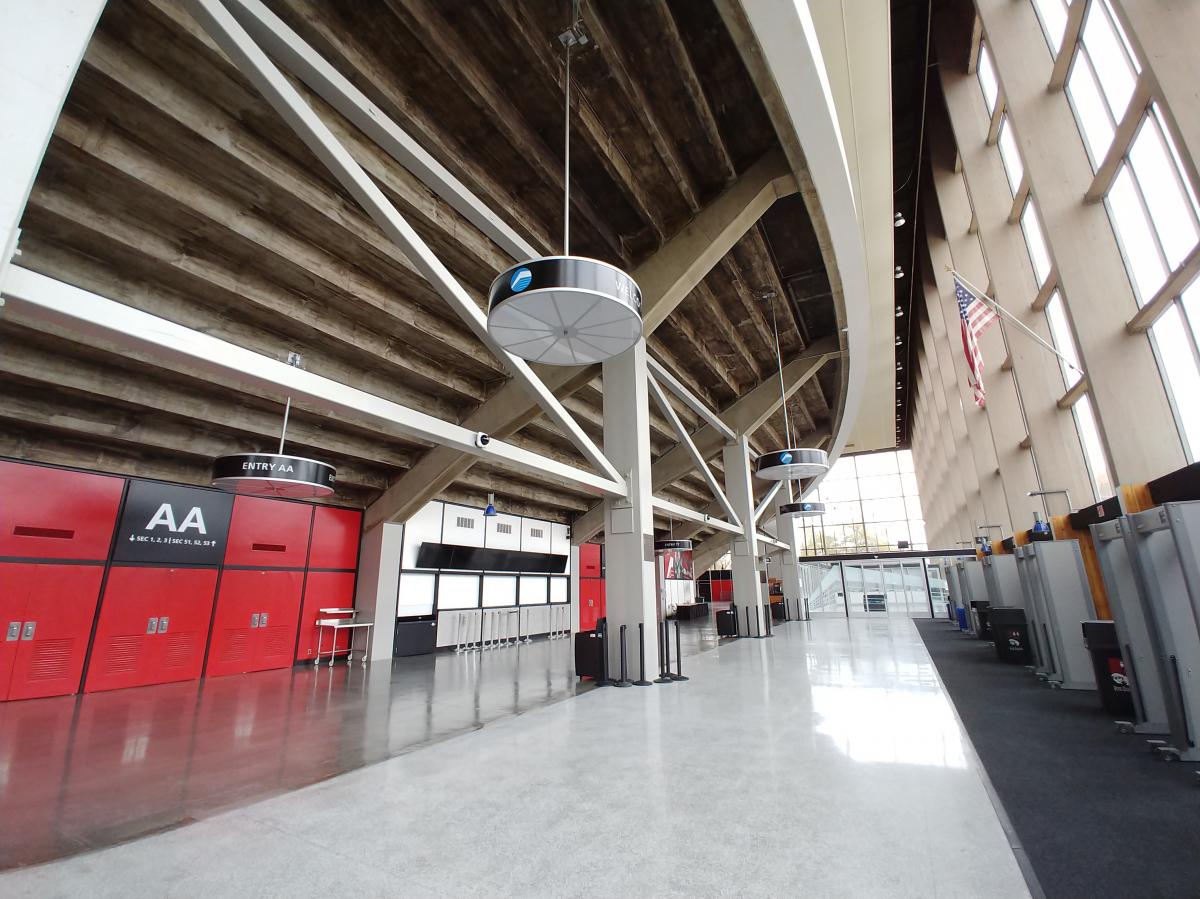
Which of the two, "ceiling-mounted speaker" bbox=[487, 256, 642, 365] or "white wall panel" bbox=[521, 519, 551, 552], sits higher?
"ceiling-mounted speaker" bbox=[487, 256, 642, 365]

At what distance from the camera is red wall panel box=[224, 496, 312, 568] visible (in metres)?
11.9

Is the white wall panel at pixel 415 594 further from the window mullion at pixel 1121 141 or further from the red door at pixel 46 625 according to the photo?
the window mullion at pixel 1121 141

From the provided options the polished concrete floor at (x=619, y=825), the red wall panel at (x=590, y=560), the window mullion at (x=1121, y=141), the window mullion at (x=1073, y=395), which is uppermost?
the window mullion at (x=1121, y=141)

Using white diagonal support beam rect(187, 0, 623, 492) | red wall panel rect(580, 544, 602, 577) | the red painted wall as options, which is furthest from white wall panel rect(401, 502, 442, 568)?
white diagonal support beam rect(187, 0, 623, 492)

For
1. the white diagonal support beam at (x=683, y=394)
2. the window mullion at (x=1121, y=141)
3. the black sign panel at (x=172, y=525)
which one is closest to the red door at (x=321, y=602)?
the black sign panel at (x=172, y=525)

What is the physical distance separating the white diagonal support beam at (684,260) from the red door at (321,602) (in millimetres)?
5779

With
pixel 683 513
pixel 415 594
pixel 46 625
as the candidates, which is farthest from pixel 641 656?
pixel 46 625

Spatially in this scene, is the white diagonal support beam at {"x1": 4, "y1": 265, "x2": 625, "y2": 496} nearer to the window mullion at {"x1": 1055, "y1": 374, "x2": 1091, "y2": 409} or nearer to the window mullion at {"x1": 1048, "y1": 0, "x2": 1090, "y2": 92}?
the window mullion at {"x1": 1048, "y1": 0, "x2": 1090, "y2": 92}

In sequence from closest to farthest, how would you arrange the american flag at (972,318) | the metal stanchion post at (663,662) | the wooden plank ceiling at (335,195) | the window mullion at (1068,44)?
the wooden plank ceiling at (335,195) → the window mullion at (1068,44) → the metal stanchion post at (663,662) → the american flag at (972,318)

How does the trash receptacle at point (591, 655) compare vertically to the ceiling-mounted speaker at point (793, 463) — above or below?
below

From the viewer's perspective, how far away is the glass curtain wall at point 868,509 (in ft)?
118

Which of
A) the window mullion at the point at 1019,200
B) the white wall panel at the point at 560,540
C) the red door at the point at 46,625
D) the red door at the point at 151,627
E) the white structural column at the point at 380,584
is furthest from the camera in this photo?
the white wall panel at the point at 560,540

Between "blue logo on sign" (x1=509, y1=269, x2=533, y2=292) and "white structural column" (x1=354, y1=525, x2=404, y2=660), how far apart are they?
11102 millimetres

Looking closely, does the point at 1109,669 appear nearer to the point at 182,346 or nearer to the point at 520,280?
the point at 520,280
